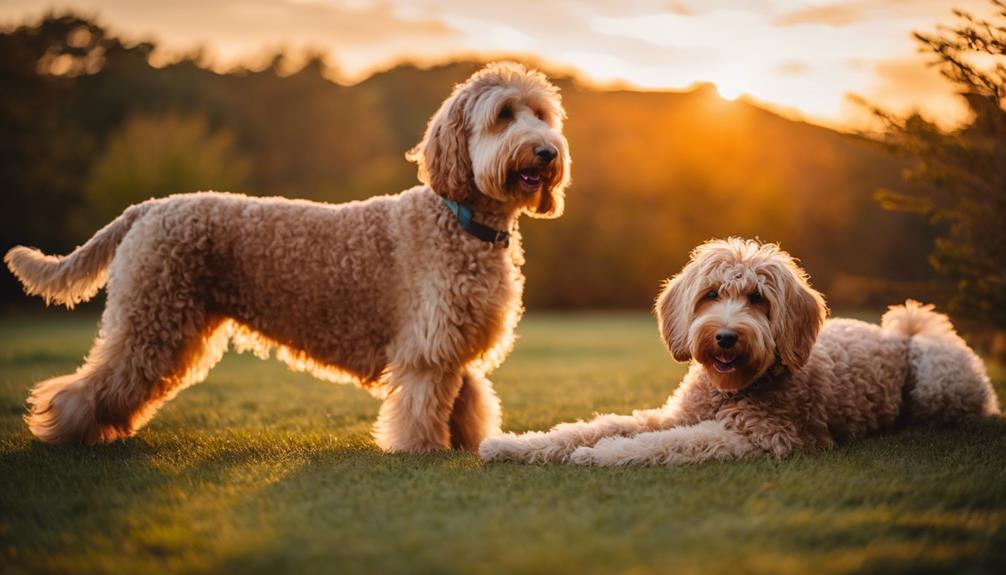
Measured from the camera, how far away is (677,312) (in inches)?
218

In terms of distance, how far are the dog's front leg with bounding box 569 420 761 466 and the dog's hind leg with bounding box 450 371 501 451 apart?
1.24 metres

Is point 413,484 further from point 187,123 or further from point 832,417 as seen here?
point 187,123

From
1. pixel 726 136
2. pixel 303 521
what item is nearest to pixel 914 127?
pixel 303 521

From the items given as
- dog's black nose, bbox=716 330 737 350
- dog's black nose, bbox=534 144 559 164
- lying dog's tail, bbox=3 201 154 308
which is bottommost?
dog's black nose, bbox=716 330 737 350

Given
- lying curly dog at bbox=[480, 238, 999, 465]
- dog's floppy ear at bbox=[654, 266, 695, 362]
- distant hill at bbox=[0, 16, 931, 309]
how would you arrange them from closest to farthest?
1. lying curly dog at bbox=[480, 238, 999, 465]
2. dog's floppy ear at bbox=[654, 266, 695, 362]
3. distant hill at bbox=[0, 16, 931, 309]

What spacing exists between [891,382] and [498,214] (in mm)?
3093

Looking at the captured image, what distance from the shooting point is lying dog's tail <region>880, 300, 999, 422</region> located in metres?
6.05

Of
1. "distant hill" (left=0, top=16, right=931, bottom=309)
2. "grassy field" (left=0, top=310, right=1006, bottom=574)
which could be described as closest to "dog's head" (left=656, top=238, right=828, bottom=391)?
"grassy field" (left=0, top=310, right=1006, bottom=574)

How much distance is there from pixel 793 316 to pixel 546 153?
6.29ft

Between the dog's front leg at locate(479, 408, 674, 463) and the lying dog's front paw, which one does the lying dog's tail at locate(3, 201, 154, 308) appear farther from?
the lying dog's front paw

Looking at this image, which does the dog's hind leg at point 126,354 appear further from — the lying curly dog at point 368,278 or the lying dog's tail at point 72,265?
the lying dog's tail at point 72,265

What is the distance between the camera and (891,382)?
600cm

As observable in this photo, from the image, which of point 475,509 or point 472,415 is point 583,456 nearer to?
point 475,509

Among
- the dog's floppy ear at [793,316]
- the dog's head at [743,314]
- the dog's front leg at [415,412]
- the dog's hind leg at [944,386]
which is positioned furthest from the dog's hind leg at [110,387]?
the dog's hind leg at [944,386]
